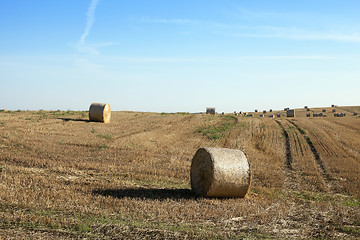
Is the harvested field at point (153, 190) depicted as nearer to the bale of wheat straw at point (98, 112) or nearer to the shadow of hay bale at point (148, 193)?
the shadow of hay bale at point (148, 193)

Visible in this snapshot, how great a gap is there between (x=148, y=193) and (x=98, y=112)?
70.8 feet

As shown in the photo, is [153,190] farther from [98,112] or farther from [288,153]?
[98,112]

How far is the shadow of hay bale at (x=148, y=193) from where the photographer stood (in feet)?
35.5

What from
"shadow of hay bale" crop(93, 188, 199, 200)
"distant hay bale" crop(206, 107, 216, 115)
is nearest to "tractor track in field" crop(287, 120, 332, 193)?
"shadow of hay bale" crop(93, 188, 199, 200)

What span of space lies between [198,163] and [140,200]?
9.64 feet

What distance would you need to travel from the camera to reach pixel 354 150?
77.0 feet

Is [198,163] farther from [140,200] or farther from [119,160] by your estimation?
[119,160]

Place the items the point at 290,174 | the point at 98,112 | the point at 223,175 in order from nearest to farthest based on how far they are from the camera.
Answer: the point at 223,175 < the point at 290,174 < the point at 98,112

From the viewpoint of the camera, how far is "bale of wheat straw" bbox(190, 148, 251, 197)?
37.2 feet

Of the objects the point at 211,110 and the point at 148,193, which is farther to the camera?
the point at 211,110

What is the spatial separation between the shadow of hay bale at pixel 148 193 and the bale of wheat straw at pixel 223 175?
0.57m

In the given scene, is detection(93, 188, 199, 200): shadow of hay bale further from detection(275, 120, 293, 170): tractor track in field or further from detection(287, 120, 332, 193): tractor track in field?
detection(275, 120, 293, 170): tractor track in field

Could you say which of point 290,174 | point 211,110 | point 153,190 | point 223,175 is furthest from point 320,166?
point 211,110

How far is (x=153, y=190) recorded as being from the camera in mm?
11914
